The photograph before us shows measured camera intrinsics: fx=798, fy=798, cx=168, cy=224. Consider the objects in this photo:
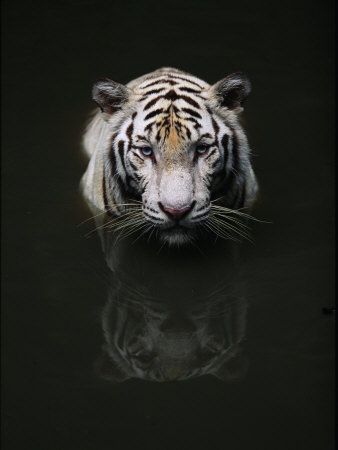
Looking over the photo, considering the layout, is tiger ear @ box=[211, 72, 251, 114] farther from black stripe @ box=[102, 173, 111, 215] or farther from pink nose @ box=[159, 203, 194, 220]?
black stripe @ box=[102, 173, 111, 215]

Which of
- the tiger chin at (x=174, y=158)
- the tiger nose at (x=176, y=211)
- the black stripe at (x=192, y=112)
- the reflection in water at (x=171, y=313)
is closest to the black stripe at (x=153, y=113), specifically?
the tiger chin at (x=174, y=158)

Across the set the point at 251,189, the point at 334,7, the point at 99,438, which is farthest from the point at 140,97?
the point at 334,7

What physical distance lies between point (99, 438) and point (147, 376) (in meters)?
0.34

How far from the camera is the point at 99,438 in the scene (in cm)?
282

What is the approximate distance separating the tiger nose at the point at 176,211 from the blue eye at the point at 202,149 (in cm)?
29

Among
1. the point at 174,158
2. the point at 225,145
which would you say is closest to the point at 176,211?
the point at 174,158

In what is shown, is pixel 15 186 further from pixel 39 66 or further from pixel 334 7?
pixel 334 7

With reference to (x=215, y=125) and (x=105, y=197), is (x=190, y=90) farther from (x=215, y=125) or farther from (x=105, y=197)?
(x=105, y=197)

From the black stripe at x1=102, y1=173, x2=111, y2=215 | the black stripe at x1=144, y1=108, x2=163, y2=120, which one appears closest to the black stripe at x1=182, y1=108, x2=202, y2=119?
the black stripe at x1=144, y1=108, x2=163, y2=120

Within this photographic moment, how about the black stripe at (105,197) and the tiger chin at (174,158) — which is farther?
the black stripe at (105,197)

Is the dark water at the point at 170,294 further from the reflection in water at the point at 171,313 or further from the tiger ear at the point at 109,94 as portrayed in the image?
the tiger ear at the point at 109,94

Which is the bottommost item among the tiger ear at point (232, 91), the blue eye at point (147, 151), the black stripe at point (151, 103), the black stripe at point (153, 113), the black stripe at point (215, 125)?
the blue eye at point (147, 151)

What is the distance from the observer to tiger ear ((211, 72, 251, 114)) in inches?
140

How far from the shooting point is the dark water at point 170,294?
2887mm
